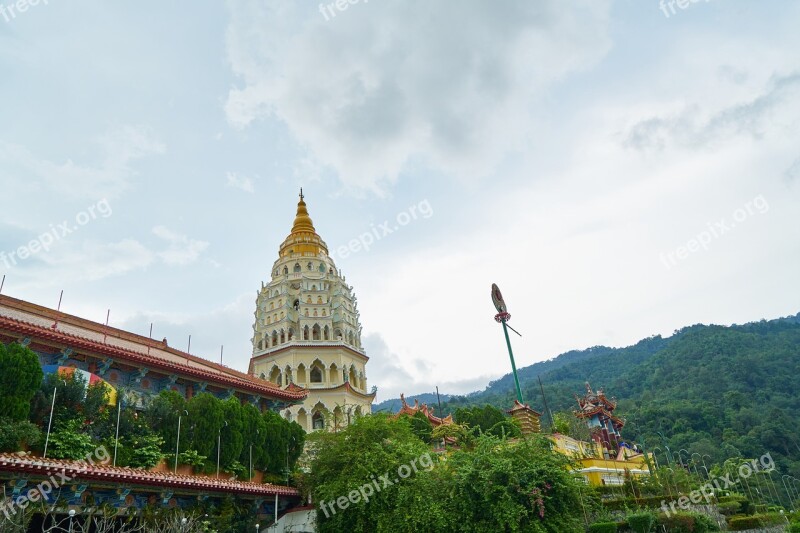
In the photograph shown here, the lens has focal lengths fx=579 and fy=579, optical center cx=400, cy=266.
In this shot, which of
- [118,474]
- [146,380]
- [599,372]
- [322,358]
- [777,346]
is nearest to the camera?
[118,474]

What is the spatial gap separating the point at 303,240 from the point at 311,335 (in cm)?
991

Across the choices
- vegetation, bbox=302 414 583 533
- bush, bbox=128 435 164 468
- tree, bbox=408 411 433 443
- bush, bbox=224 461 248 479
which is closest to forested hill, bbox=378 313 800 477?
tree, bbox=408 411 433 443

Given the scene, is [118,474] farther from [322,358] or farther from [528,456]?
[322,358]

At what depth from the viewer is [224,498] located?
2319 cm

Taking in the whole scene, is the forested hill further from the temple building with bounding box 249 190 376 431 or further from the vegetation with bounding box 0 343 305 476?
the vegetation with bounding box 0 343 305 476

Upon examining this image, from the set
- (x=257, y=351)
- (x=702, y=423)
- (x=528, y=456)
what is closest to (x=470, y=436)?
(x=528, y=456)

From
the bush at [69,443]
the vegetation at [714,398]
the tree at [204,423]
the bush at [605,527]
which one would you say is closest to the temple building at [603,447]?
the vegetation at [714,398]

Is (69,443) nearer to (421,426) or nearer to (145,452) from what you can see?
(145,452)

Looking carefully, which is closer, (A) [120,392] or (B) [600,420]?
(A) [120,392]

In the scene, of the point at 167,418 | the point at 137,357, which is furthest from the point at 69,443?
the point at 137,357

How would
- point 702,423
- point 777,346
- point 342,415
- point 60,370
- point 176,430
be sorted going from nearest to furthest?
point 60,370
point 176,430
point 342,415
point 702,423
point 777,346

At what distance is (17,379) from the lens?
59.2 ft

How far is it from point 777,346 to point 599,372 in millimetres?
63940

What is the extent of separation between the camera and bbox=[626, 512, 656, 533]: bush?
2145 centimetres
